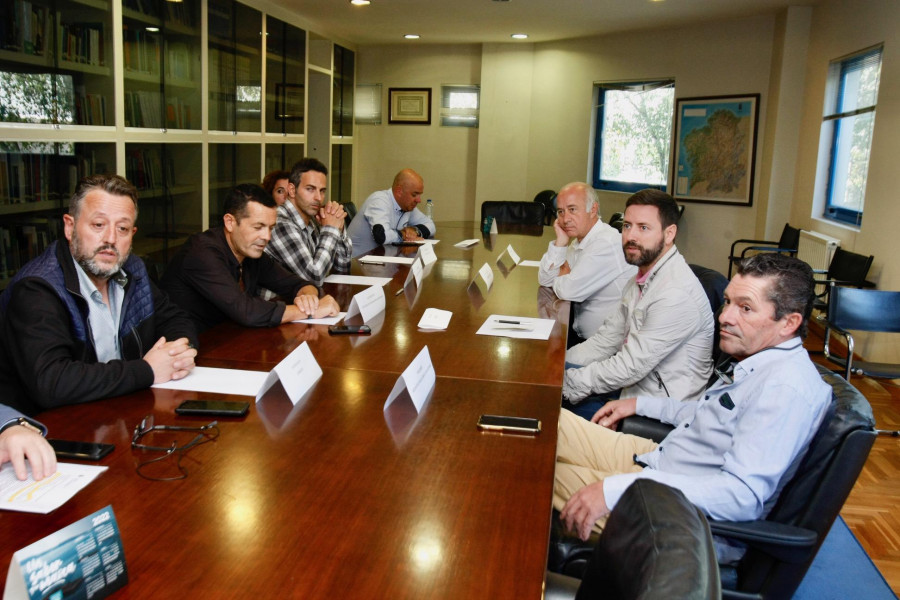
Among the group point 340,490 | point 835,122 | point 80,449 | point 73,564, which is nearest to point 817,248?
point 835,122

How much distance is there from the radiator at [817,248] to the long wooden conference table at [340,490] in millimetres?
4497

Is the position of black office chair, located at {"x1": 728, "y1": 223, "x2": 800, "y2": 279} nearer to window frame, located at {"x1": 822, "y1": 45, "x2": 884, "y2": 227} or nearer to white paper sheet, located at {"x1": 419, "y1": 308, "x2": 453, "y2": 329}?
window frame, located at {"x1": 822, "y1": 45, "x2": 884, "y2": 227}

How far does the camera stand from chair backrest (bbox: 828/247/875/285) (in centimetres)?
523

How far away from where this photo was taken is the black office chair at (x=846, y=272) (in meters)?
5.18

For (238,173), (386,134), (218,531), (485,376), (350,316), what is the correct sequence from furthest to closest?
A: (386,134) < (238,173) < (350,316) < (485,376) < (218,531)

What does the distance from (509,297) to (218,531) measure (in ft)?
7.86

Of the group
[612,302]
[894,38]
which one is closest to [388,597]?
[612,302]

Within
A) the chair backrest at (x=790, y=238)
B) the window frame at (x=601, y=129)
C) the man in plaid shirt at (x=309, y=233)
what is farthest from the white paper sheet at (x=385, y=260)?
the window frame at (x=601, y=129)

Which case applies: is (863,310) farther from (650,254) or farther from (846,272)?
(650,254)

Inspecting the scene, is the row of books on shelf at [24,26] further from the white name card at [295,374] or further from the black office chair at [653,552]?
the black office chair at [653,552]

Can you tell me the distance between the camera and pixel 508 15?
7.55m

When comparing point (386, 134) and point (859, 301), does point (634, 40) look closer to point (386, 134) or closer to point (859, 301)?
point (386, 134)

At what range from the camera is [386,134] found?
1030 cm

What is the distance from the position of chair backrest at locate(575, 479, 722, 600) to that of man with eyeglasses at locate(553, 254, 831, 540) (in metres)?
0.64
